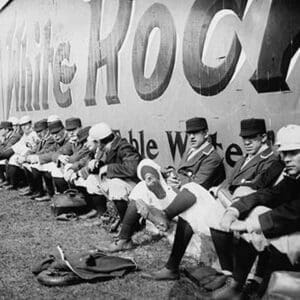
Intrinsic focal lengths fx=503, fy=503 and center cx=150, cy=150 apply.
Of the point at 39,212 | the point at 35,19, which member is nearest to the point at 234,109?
the point at 39,212

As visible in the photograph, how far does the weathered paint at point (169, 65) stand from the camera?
12.5ft

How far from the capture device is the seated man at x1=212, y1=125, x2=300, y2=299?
2826 mm

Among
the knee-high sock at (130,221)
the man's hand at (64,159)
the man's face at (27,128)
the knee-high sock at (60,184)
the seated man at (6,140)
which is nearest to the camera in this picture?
the knee-high sock at (130,221)

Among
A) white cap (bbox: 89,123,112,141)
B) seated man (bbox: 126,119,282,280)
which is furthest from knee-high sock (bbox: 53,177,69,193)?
seated man (bbox: 126,119,282,280)

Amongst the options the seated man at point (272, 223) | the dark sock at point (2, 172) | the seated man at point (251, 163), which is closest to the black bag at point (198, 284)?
the seated man at point (272, 223)

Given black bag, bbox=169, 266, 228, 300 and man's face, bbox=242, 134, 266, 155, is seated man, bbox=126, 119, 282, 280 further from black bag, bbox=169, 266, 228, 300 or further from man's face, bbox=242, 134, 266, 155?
black bag, bbox=169, 266, 228, 300

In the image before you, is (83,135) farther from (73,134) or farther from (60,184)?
(60,184)

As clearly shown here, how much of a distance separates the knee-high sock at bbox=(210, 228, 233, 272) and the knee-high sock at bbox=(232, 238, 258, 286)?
20 centimetres

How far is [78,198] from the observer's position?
6.34m

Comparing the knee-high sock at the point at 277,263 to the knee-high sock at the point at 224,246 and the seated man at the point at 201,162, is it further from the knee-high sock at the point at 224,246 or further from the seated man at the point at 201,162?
the seated man at the point at 201,162

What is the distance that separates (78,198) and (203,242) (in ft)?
8.49

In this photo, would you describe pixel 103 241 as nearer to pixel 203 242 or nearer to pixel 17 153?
pixel 203 242

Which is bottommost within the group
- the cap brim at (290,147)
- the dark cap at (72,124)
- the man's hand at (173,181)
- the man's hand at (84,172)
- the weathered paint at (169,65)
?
the man's hand at (84,172)

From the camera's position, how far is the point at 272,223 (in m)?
2.84
